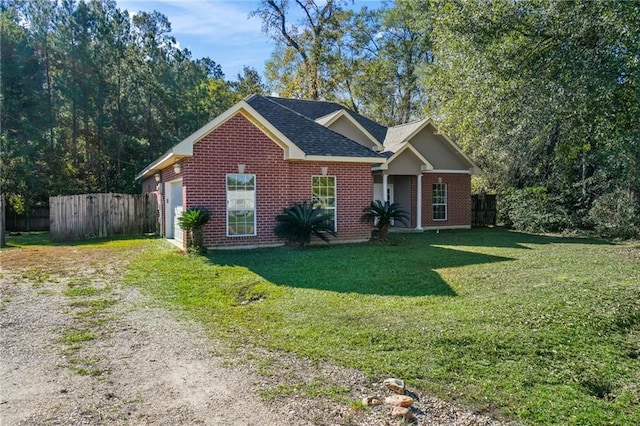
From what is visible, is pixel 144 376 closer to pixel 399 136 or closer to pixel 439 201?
pixel 399 136

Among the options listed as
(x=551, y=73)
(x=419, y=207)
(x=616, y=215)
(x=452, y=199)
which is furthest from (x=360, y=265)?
(x=452, y=199)

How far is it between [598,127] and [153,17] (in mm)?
30190

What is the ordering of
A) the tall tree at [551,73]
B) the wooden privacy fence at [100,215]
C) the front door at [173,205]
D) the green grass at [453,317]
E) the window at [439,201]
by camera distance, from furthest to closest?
1. the window at [439,201]
2. the wooden privacy fence at [100,215]
3. the front door at [173,205]
4. the tall tree at [551,73]
5. the green grass at [453,317]

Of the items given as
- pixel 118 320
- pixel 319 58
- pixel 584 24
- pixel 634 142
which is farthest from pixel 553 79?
pixel 319 58

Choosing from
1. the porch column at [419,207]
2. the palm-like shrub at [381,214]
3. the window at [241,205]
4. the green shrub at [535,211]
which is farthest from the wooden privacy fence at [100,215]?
the green shrub at [535,211]

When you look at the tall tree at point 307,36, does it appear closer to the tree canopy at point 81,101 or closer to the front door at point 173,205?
the tree canopy at point 81,101

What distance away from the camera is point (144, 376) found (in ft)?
14.5

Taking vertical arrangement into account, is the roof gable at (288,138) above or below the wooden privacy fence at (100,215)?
above

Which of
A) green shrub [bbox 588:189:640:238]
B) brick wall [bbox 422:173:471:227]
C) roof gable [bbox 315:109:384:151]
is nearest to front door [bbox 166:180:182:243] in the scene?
roof gable [bbox 315:109:384:151]

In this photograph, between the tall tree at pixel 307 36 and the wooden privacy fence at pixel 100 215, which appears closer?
the wooden privacy fence at pixel 100 215

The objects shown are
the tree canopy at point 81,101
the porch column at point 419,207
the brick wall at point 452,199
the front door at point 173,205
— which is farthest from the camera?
the tree canopy at point 81,101

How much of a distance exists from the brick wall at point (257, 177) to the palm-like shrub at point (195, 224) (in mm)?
343

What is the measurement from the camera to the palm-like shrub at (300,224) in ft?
41.6

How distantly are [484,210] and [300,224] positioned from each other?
1334cm
